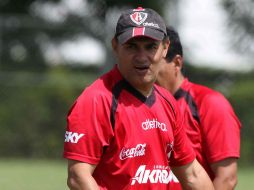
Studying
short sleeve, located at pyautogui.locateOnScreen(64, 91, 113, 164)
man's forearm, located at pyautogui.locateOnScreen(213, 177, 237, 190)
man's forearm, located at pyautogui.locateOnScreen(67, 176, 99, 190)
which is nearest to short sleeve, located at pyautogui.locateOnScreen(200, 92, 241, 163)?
man's forearm, located at pyautogui.locateOnScreen(213, 177, 237, 190)

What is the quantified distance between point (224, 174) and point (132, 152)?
1.37 meters

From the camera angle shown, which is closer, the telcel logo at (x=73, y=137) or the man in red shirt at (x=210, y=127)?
the telcel logo at (x=73, y=137)

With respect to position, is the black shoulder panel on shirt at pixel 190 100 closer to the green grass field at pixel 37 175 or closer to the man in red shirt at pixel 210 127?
the man in red shirt at pixel 210 127

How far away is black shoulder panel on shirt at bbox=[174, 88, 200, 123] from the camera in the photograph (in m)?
6.29

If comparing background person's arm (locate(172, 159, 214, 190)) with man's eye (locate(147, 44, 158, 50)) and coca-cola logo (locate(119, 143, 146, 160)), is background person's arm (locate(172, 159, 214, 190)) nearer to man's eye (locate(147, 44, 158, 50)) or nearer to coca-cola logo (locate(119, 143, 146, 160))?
coca-cola logo (locate(119, 143, 146, 160))

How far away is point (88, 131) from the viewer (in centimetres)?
482

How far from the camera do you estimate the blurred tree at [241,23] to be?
67.1 ft

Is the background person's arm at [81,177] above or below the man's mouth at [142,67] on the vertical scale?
below

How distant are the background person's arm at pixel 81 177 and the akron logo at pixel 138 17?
3.12 ft

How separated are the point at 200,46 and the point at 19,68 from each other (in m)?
5.27

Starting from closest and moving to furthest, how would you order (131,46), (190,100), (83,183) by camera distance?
(83,183)
(131,46)
(190,100)

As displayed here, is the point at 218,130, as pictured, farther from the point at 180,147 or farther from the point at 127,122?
the point at 127,122

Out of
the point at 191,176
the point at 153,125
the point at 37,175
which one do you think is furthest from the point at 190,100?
the point at 37,175

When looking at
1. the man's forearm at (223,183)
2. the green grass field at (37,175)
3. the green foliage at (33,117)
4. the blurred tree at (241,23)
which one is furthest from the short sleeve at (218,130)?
the green foliage at (33,117)
